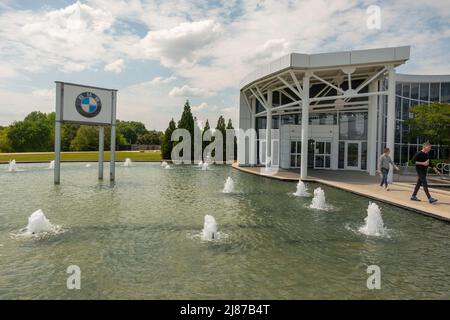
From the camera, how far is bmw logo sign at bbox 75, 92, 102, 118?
1584 centimetres

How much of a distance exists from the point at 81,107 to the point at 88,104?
1.25 feet

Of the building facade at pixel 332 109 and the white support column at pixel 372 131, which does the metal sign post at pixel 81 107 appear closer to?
the building facade at pixel 332 109

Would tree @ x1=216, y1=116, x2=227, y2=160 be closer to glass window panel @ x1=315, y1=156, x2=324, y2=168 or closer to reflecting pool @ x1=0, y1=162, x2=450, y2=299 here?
glass window panel @ x1=315, y1=156, x2=324, y2=168

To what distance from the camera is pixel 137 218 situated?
8.62 m

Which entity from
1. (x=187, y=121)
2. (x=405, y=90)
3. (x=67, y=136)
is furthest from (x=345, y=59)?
(x=67, y=136)

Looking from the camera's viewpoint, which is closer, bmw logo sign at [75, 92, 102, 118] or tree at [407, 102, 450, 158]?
bmw logo sign at [75, 92, 102, 118]

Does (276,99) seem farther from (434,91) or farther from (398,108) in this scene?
(434,91)

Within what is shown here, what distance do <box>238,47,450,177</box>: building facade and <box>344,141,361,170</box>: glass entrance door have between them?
0.04 metres

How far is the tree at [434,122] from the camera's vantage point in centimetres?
2330

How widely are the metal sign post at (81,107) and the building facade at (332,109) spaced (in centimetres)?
976

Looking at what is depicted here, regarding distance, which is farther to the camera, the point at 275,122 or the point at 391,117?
the point at 275,122

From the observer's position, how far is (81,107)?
52.2ft

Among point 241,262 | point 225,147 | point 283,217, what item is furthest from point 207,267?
point 225,147

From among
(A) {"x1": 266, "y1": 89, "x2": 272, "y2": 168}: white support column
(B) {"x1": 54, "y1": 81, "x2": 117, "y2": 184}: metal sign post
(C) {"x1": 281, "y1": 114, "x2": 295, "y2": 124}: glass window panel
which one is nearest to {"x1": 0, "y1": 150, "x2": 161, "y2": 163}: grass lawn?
(B) {"x1": 54, "y1": 81, "x2": 117, "y2": 184}: metal sign post
